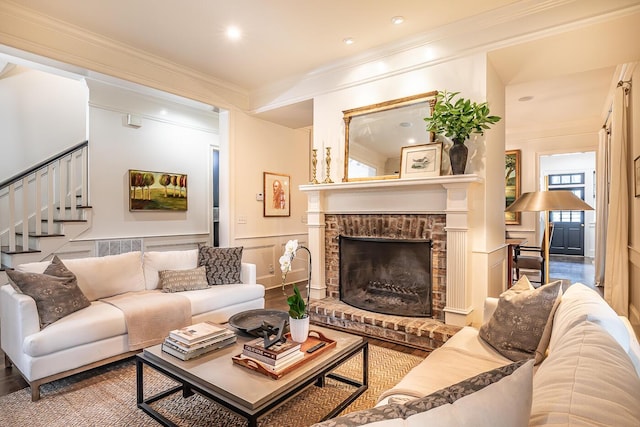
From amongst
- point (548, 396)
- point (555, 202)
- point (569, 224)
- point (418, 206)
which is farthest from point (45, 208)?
point (569, 224)

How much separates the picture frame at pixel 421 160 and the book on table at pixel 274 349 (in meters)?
2.13

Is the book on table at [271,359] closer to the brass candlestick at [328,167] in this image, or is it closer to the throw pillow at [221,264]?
the throw pillow at [221,264]

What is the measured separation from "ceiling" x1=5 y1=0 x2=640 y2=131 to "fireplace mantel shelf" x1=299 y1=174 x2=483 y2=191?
46.4 inches

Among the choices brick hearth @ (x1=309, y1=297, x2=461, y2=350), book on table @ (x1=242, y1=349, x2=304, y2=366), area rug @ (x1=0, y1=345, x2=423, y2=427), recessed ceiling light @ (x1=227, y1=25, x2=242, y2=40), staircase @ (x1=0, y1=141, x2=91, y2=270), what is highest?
recessed ceiling light @ (x1=227, y1=25, x2=242, y2=40)

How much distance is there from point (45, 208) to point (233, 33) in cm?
337

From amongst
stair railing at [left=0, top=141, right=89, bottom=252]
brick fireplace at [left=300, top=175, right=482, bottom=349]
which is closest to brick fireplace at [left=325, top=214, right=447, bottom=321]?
brick fireplace at [left=300, top=175, right=482, bottom=349]

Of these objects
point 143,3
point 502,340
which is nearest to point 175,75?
point 143,3

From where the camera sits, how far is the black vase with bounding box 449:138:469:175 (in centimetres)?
300

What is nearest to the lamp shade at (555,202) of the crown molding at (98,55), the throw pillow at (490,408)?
the throw pillow at (490,408)

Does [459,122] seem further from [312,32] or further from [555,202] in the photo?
[312,32]

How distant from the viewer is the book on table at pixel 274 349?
177 centimetres

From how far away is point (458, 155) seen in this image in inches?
118

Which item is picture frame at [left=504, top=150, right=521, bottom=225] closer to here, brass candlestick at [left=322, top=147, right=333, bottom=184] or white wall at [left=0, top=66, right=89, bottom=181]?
brass candlestick at [left=322, top=147, right=333, bottom=184]

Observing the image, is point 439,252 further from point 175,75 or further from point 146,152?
point 146,152
